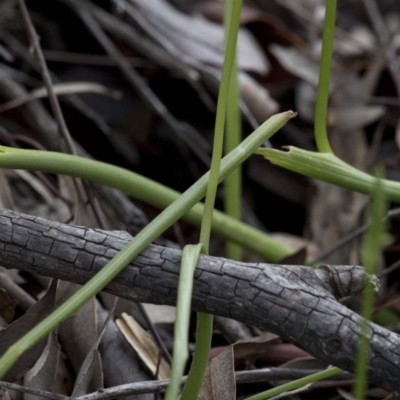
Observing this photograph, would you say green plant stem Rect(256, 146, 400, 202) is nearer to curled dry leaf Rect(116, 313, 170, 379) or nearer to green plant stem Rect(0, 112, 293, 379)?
green plant stem Rect(0, 112, 293, 379)

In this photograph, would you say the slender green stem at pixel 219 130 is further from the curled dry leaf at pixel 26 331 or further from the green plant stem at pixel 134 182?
the curled dry leaf at pixel 26 331

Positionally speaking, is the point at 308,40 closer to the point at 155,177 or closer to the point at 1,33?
the point at 155,177

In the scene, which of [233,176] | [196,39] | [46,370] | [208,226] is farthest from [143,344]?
[196,39]

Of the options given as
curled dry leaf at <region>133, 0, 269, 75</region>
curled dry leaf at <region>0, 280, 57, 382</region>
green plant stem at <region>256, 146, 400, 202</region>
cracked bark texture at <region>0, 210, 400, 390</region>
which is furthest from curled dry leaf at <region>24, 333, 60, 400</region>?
curled dry leaf at <region>133, 0, 269, 75</region>

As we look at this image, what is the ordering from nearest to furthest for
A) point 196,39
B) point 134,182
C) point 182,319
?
point 182,319 < point 134,182 < point 196,39

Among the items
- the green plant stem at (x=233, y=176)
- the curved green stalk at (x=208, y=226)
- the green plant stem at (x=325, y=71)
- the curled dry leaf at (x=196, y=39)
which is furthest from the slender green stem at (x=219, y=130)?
the curled dry leaf at (x=196, y=39)

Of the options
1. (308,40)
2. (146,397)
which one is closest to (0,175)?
(146,397)

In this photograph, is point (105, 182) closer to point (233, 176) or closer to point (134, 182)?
point (134, 182)
